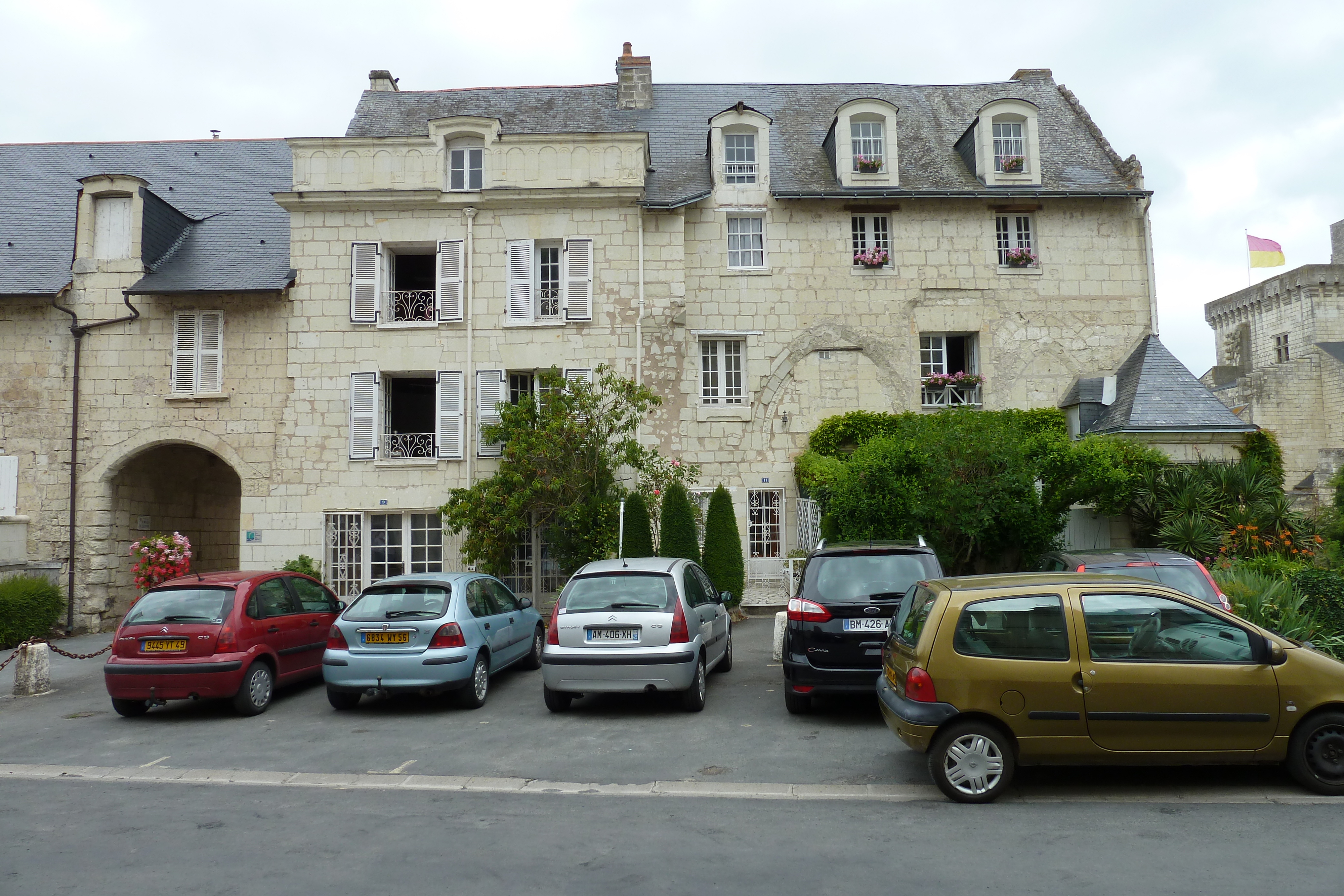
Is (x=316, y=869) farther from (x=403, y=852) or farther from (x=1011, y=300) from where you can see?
(x=1011, y=300)

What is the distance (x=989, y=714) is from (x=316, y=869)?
4.33 m

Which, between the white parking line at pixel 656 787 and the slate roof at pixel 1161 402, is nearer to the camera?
the white parking line at pixel 656 787

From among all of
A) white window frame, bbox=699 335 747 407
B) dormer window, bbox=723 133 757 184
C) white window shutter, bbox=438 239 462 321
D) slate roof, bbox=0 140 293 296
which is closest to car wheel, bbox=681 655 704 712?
white window frame, bbox=699 335 747 407

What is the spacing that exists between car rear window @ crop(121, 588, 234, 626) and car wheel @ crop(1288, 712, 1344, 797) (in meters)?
9.55

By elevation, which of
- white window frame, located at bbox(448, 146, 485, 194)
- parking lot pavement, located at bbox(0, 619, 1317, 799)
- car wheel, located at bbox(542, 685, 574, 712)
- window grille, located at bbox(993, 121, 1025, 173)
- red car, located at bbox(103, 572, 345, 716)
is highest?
window grille, located at bbox(993, 121, 1025, 173)

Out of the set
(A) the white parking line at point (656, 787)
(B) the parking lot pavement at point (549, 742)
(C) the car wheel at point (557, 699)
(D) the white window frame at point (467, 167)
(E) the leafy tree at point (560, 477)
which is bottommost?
(B) the parking lot pavement at point (549, 742)

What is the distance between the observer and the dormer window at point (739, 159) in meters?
19.4

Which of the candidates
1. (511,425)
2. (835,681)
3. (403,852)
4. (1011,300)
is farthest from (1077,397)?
(403,852)

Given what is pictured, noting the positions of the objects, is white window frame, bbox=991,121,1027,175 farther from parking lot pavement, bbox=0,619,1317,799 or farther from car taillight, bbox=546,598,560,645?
car taillight, bbox=546,598,560,645

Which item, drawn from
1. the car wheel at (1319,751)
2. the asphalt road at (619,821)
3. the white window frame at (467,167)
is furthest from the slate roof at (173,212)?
the car wheel at (1319,751)

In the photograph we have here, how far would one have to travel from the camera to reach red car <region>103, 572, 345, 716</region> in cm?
918

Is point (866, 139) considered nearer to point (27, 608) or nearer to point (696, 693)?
point (696, 693)

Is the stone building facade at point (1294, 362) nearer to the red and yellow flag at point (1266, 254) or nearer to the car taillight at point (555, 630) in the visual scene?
the red and yellow flag at point (1266, 254)

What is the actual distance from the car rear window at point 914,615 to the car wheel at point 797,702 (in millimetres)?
1687
